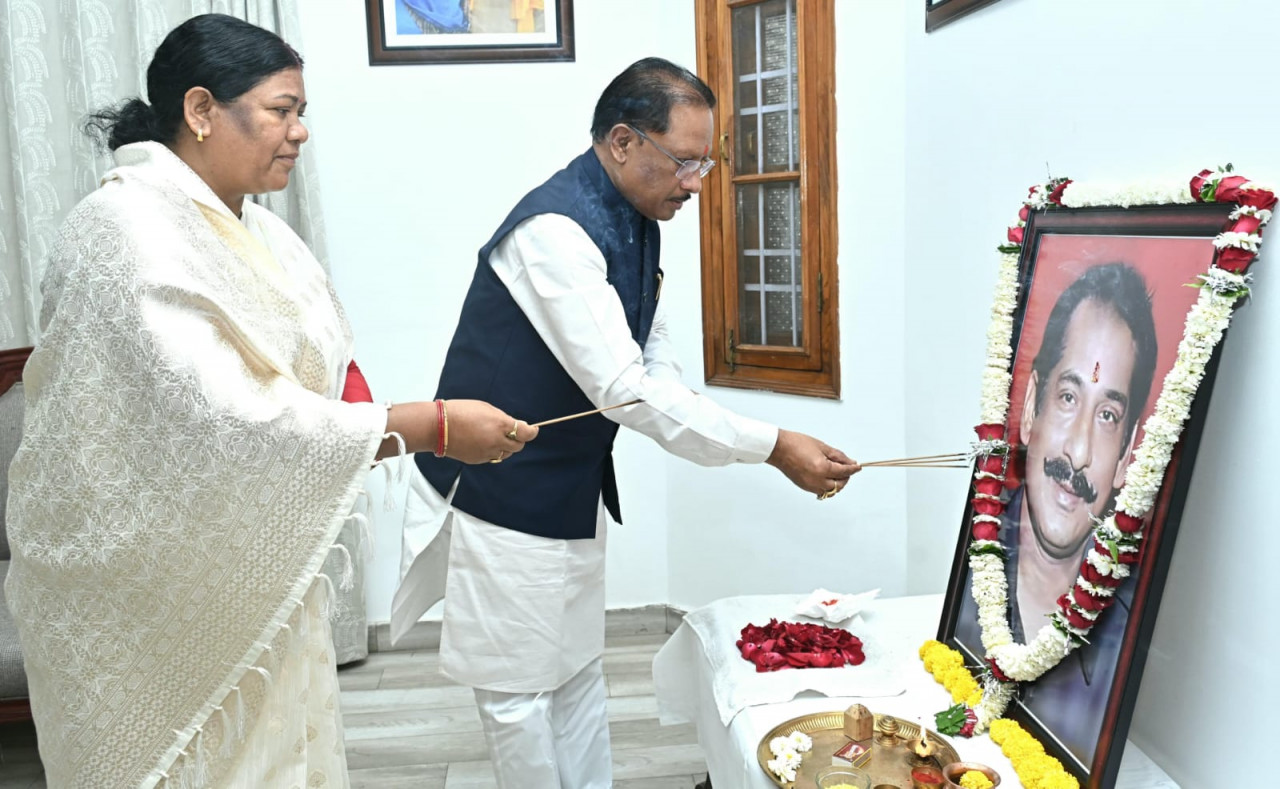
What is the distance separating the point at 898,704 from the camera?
5.92 ft

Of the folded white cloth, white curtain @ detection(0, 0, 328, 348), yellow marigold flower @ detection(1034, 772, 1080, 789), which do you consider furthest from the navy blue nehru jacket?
white curtain @ detection(0, 0, 328, 348)

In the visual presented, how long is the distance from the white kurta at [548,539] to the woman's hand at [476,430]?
0.33 m

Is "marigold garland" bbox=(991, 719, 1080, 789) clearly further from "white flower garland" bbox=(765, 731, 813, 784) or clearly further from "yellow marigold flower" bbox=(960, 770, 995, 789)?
"white flower garland" bbox=(765, 731, 813, 784)

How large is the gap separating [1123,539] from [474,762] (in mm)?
2067

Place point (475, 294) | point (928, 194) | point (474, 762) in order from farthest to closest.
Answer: point (474, 762), point (928, 194), point (475, 294)

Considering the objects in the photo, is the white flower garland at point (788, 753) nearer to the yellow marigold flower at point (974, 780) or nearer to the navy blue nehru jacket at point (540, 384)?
the yellow marigold flower at point (974, 780)

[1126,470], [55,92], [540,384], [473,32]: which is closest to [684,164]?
[540,384]

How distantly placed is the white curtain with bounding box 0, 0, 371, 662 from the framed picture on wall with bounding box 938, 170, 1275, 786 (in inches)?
81.5

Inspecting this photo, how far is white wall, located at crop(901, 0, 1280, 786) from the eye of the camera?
56.1 inches

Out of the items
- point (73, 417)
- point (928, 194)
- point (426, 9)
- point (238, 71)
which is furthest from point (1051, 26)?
point (426, 9)

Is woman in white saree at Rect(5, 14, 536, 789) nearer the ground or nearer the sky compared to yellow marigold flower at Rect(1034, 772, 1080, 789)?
nearer the sky

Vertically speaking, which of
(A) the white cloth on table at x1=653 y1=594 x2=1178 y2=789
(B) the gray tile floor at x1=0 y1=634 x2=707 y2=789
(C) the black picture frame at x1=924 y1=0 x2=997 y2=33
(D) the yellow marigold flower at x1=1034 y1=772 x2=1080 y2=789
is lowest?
(B) the gray tile floor at x1=0 y1=634 x2=707 y2=789

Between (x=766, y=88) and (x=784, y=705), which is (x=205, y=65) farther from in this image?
(x=766, y=88)

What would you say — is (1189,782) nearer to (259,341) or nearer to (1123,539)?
(1123,539)
